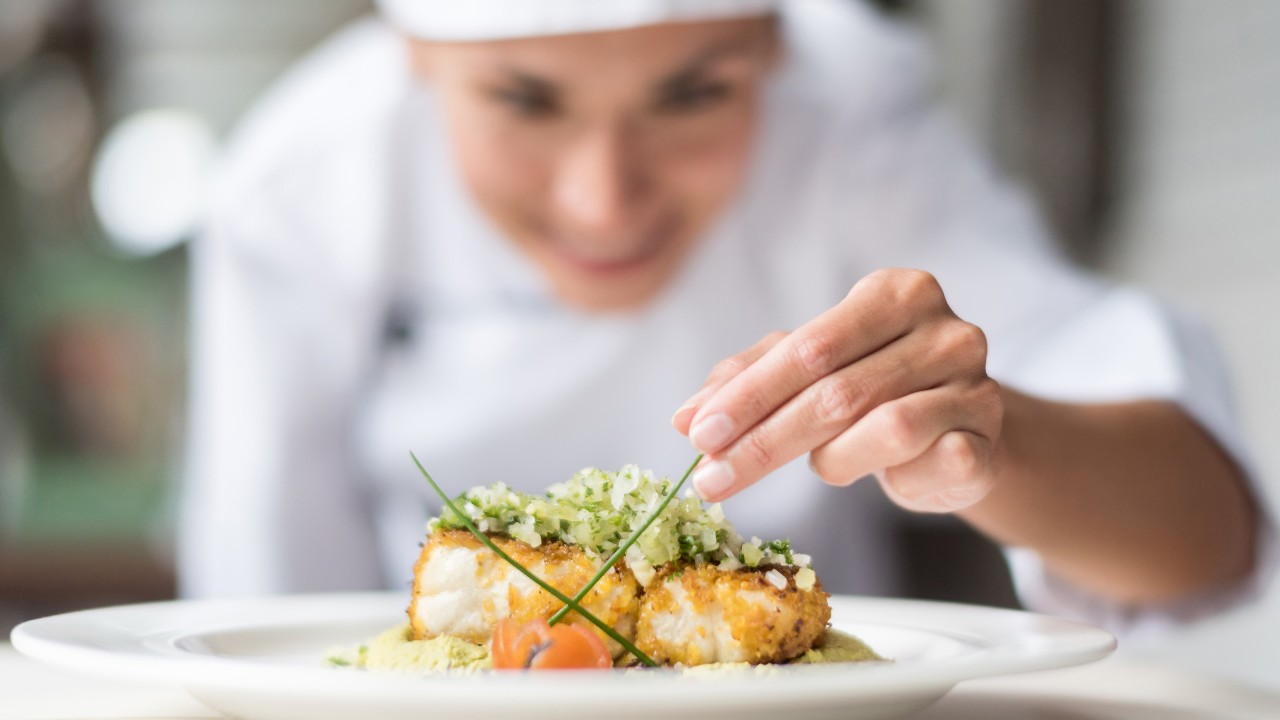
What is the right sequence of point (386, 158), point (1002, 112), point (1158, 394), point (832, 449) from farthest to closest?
point (1002, 112), point (386, 158), point (1158, 394), point (832, 449)

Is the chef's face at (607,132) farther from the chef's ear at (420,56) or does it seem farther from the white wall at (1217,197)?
the white wall at (1217,197)

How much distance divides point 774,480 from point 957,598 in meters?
0.88

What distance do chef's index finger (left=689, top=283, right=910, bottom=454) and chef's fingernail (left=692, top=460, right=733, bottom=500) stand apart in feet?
0.05

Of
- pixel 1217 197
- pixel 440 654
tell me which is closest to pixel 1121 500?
pixel 440 654

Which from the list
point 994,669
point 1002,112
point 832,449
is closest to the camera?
point 994,669

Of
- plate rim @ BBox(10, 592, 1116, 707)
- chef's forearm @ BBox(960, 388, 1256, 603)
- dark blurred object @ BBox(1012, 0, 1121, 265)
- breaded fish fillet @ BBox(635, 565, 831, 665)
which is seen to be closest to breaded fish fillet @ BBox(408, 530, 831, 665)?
breaded fish fillet @ BBox(635, 565, 831, 665)

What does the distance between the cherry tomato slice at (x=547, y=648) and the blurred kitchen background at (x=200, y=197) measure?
175 cm

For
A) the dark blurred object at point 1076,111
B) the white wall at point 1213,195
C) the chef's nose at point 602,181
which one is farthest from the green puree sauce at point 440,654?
the dark blurred object at point 1076,111

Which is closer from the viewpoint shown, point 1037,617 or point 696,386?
point 1037,617

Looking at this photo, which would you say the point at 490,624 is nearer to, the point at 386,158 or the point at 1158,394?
the point at 1158,394

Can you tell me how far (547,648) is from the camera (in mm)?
756

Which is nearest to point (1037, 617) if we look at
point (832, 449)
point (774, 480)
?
point (832, 449)

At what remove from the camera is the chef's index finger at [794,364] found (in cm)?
83

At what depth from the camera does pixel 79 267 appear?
13.2 ft
